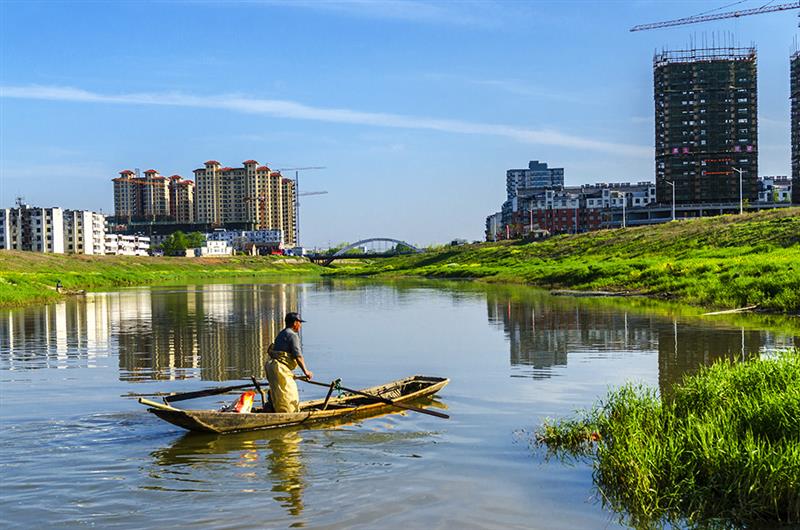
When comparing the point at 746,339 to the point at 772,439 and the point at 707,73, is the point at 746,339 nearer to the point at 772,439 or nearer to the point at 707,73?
the point at 772,439

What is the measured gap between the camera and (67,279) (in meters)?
87.7

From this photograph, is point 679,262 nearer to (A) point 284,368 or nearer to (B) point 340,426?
(B) point 340,426

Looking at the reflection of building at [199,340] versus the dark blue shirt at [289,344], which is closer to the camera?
the dark blue shirt at [289,344]

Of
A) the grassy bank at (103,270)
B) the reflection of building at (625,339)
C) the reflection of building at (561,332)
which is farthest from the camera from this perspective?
the grassy bank at (103,270)

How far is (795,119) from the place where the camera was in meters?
180

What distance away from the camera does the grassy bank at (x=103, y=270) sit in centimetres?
6625

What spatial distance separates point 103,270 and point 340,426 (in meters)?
114

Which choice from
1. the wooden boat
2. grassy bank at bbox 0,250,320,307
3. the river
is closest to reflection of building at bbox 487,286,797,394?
the river

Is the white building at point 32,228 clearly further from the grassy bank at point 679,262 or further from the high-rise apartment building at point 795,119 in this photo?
the high-rise apartment building at point 795,119

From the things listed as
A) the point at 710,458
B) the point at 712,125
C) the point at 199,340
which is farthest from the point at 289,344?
the point at 712,125

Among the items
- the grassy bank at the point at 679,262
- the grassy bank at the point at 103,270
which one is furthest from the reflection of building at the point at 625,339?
the grassy bank at the point at 103,270

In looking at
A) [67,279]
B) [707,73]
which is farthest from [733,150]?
[67,279]

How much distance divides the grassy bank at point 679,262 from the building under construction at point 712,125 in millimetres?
64274

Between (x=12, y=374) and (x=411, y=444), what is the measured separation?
1599 centimetres
